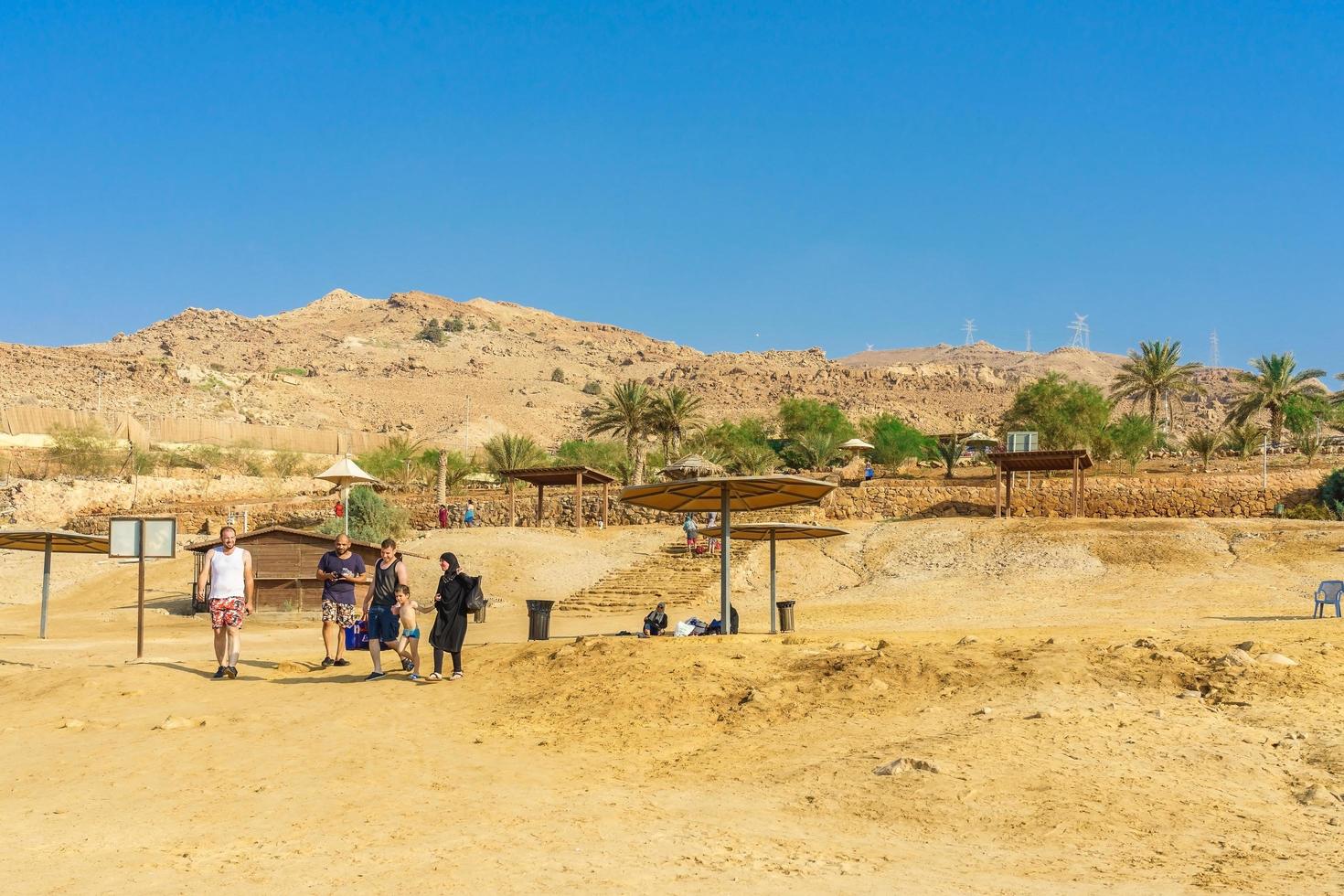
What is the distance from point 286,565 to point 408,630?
1476 cm

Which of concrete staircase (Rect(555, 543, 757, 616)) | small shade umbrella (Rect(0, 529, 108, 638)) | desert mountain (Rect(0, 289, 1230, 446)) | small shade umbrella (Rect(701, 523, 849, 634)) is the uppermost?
desert mountain (Rect(0, 289, 1230, 446))

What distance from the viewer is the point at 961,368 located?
5172 inches

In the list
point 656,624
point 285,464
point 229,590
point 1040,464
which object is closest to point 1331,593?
point 656,624

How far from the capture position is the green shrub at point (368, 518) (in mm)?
34125

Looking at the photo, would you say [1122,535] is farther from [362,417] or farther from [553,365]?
[553,365]

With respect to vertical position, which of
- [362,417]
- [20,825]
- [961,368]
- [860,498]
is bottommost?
[20,825]

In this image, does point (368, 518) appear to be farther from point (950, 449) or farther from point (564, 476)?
point (950, 449)

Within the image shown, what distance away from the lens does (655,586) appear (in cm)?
2886

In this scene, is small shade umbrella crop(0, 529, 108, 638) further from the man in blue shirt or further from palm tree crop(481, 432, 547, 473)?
palm tree crop(481, 432, 547, 473)

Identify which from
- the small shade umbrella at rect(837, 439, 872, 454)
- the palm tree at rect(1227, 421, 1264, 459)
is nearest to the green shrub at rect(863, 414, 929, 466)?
the small shade umbrella at rect(837, 439, 872, 454)

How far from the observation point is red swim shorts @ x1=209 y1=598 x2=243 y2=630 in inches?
495

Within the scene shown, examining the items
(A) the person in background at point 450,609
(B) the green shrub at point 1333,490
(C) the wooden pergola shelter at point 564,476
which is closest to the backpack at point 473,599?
(A) the person in background at point 450,609

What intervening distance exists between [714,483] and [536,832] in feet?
27.2

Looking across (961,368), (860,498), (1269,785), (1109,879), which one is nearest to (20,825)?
(1109,879)
